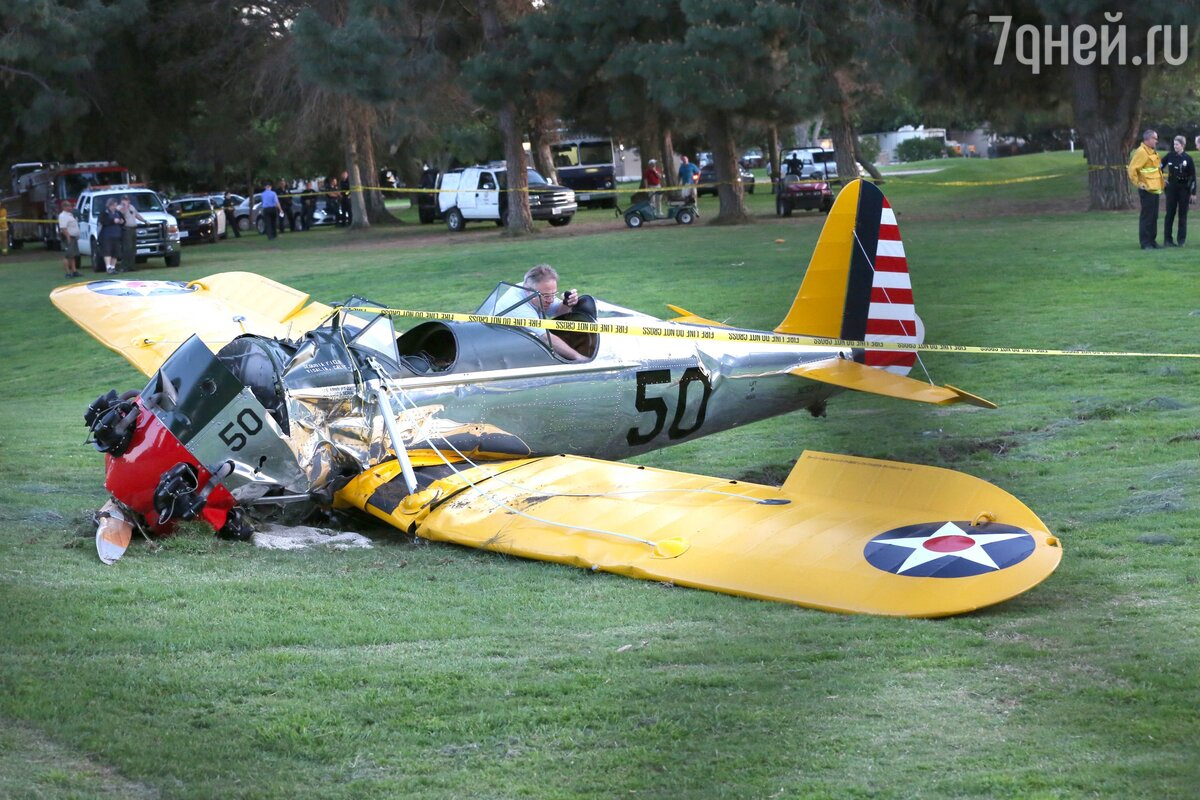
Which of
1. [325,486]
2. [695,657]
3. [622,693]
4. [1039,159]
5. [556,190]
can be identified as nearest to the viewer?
[622,693]

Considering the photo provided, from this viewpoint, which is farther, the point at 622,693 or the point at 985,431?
the point at 985,431

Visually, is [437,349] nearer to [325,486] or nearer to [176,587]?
[325,486]

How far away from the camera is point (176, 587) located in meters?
6.52

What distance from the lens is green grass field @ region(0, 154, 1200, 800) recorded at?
417cm

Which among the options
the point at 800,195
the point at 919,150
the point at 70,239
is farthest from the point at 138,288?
the point at 919,150

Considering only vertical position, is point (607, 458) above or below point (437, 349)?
below

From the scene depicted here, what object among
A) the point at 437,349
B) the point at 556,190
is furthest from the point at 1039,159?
the point at 437,349

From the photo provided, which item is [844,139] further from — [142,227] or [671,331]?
[671,331]

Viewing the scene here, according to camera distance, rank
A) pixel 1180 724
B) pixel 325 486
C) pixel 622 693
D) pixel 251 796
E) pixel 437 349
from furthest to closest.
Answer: pixel 437 349
pixel 325 486
pixel 622 693
pixel 1180 724
pixel 251 796

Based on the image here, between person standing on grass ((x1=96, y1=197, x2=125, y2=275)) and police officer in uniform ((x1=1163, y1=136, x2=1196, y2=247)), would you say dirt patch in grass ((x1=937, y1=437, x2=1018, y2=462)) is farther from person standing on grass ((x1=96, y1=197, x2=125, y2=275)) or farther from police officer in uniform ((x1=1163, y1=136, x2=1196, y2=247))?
person standing on grass ((x1=96, y1=197, x2=125, y2=275))

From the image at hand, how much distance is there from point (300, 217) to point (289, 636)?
44919 millimetres

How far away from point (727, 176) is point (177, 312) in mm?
23455

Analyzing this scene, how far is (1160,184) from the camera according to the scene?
20188 millimetres

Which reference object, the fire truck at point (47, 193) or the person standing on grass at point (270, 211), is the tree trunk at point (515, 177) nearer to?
the person standing on grass at point (270, 211)
